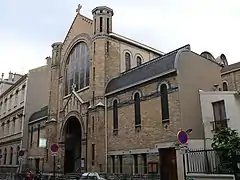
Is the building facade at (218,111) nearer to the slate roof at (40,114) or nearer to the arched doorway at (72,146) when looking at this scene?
the arched doorway at (72,146)

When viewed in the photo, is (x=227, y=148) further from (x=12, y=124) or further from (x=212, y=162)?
(x=12, y=124)

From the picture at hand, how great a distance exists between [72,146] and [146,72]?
13.4 metres

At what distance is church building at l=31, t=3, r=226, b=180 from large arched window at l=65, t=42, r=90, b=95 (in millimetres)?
103

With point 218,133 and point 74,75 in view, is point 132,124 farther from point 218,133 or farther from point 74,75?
point 74,75

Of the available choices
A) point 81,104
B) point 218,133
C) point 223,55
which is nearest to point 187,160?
point 218,133

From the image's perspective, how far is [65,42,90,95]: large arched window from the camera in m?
28.6

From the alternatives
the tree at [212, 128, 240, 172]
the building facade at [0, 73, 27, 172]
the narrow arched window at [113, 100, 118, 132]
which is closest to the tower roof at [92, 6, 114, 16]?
the narrow arched window at [113, 100, 118, 132]

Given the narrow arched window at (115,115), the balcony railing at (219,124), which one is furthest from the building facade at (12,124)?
the balcony railing at (219,124)

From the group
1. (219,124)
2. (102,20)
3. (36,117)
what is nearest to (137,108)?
(219,124)

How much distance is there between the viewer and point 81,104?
1051 inches

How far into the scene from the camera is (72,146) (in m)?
30.5

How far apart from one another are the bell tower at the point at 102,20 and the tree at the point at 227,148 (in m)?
15.1

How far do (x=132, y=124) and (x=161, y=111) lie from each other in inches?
123

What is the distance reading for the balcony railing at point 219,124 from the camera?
58.1ft
